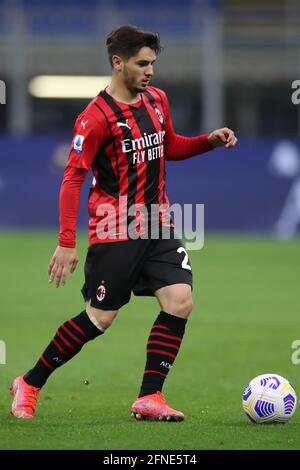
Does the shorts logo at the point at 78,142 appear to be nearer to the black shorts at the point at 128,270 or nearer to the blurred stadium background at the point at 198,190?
the black shorts at the point at 128,270

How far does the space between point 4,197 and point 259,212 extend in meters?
5.10

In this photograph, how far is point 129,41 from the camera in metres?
6.56

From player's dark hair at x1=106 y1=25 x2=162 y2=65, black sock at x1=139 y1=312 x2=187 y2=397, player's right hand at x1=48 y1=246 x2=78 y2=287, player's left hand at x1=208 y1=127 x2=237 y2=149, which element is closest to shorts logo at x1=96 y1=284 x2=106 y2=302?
player's right hand at x1=48 y1=246 x2=78 y2=287

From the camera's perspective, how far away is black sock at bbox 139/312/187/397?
6.70 metres

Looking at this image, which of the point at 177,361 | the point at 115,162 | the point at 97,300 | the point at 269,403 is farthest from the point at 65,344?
the point at 177,361

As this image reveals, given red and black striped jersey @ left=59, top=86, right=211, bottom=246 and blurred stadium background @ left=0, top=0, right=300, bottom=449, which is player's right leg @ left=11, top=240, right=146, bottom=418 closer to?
red and black striped jersey @ left=59, top=86, right=211, bottom=246

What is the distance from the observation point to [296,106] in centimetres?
3556

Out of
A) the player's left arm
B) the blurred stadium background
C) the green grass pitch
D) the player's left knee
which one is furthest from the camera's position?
the blurred stadium background

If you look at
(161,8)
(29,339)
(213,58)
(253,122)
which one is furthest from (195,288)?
(253,122)

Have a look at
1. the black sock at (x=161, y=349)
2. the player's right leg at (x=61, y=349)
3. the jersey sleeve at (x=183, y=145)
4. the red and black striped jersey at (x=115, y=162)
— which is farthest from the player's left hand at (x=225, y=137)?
the player's right leg at (x=61, y=349)

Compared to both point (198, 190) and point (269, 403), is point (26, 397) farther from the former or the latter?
point (198, 190)

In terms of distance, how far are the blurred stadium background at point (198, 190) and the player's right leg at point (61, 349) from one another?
0.15 meters

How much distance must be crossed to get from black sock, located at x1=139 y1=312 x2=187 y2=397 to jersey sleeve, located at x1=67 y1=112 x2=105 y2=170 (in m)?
1.01

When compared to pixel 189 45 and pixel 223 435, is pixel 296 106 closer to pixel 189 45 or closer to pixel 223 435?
pixel 189 45
